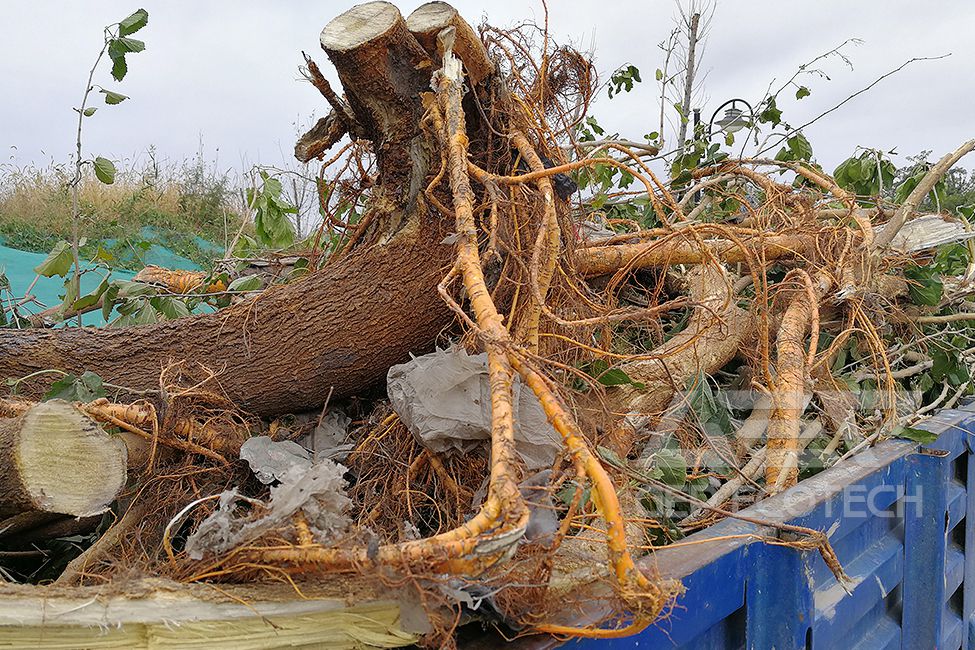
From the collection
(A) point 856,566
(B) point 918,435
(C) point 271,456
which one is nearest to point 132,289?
(C) point 271,456

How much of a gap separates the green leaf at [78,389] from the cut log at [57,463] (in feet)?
1.29

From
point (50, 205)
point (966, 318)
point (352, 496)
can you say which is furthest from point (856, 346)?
point (50, 205)

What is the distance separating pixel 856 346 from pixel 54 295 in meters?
4.35

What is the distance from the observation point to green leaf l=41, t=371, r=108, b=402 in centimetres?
160

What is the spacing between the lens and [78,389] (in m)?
1.61

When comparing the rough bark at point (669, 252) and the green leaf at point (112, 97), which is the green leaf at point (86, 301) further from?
the rough bark at point (669, 252)

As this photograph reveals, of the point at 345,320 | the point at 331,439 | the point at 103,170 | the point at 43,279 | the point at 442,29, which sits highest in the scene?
the point at 442,29

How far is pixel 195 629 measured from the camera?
2.89ft

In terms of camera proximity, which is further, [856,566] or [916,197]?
[916,197]

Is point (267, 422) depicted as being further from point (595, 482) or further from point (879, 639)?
point (879, 639)

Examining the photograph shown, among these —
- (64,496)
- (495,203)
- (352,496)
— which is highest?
(495,203)

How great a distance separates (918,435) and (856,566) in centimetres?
46

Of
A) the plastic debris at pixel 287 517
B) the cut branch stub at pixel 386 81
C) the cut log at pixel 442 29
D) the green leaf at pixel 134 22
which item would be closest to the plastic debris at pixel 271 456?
the plastic debris at pixel 287 517

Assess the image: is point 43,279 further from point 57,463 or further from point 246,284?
point 57,463
